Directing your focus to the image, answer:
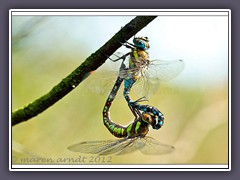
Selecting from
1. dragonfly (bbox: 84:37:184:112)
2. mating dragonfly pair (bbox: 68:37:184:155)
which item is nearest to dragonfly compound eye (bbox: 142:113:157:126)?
mating dragonfly pair (bbox: 68:37:184:155)

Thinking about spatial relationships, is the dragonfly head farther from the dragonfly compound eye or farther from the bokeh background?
the dragonfly compound eye

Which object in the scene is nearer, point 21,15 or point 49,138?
point 21,15

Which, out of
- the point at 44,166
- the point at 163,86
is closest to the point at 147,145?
the point at 163,86

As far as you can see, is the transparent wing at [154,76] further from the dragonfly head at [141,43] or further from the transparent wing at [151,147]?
the transparent wing at [151,147]

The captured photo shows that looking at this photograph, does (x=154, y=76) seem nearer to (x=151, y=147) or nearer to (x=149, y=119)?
(x=149, y=119)

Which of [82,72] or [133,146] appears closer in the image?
[82,72]

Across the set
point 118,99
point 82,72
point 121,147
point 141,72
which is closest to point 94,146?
point 121,147
